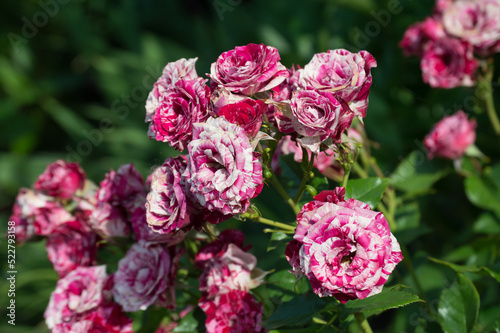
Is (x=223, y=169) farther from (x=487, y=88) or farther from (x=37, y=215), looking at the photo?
(x=487, y=88)

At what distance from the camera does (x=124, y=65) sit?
8.39 ft

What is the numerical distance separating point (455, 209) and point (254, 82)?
1.08 metres

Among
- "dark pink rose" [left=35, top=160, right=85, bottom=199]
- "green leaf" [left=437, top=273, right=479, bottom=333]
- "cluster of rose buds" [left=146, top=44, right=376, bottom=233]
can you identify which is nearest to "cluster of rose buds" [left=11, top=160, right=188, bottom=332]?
"dark pink rose" [left=35, top=160, right=85, bottom=199]

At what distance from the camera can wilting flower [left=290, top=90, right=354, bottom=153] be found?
23.0 inches

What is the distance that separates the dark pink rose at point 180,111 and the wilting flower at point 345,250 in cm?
19

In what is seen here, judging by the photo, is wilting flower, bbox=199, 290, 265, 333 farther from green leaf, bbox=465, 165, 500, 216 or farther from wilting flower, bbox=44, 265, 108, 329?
green leaf, bbox=465, 165, 500, 216

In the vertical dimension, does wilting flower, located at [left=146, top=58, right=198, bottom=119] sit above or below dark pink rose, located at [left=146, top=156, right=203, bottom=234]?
above

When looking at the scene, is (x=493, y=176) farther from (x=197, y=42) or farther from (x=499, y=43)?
(x=197, y=42)

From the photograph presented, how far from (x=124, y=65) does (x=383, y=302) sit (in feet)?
7.43

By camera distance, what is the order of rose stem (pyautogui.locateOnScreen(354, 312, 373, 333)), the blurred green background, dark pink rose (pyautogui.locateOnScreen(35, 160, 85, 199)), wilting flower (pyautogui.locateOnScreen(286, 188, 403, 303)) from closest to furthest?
wilting flower (pyautogui.locateOnScreen(286, 188, 403, 303)), rose stem (pyautogui.locateOnScreen(354, 312, 373, 333)), dark pink rose (pyautogui.locateOnScreen(35, 160, 85, 199)), the blurred green background

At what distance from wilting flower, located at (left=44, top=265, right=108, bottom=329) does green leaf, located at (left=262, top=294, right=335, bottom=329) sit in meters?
0.31

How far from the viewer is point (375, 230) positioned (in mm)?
541

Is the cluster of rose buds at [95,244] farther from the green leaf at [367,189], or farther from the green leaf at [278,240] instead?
the green leaf at [367,189]

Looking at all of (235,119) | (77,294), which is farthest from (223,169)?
(77,294)
